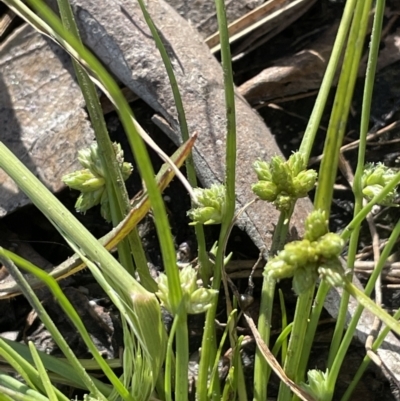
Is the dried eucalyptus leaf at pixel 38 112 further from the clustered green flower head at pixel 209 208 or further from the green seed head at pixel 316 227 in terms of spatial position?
the green seed head at pixel 316 227

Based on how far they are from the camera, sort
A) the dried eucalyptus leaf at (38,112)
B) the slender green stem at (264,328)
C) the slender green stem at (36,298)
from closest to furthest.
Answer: the slender green stem at (36,298)
the slender green stem at (264,328)
the dried eucalyptus leaf at (38,112)

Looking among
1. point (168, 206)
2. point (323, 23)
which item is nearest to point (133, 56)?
point (168, 206)

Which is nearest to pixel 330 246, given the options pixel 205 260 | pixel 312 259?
pixel 312 259

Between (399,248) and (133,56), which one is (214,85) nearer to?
(133,56)

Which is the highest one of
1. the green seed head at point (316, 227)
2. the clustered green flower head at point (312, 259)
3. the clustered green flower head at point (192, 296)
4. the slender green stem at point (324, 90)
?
the slender green stem at point (324, 90)

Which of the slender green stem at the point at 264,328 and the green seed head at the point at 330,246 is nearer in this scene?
the green seed head at the point at 330,246

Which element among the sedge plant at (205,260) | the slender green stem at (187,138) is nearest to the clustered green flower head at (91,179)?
the sedge plant at (205,260)

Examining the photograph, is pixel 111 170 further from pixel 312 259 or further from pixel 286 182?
pixel 312 259
